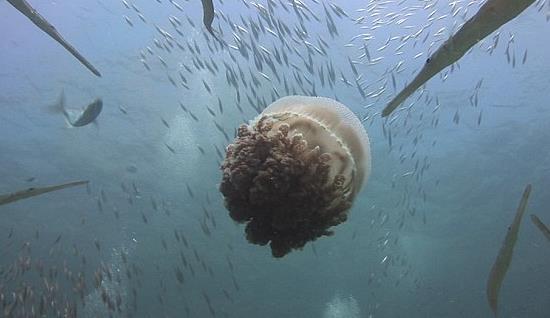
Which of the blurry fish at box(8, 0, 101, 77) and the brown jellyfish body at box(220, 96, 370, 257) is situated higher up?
the blurry fish at box(8, 0, 101, 77)

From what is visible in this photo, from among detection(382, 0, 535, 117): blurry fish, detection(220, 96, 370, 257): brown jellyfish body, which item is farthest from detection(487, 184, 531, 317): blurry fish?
detection(382, 0, 535, 117): blurry fish

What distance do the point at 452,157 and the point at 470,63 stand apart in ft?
22.7

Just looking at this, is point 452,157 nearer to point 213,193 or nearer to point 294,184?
point 213,193

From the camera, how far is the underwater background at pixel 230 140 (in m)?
15.6

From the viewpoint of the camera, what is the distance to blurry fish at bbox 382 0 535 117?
213 centimetres

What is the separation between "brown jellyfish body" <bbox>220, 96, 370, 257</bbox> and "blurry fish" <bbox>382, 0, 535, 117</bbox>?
20.0 inches

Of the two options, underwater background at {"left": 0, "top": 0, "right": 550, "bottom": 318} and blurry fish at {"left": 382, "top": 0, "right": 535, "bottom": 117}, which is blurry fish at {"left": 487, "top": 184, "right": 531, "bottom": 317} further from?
underwater background at {"left": 0, "top": 0, "right": 550, "bottom": 318}

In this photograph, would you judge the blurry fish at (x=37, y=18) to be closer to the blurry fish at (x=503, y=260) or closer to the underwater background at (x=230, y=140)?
the blurry fish at (x=503, y=260)

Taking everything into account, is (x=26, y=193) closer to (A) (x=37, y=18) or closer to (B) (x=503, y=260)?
(A) (x=37, y=18)

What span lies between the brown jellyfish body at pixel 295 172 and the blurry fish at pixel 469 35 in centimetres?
51

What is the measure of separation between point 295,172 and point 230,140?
16782 millimetres

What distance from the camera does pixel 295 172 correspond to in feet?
8.50

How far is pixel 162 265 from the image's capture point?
110ft

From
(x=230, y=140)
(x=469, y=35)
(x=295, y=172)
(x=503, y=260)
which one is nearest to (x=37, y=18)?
(x=295, y=172)
